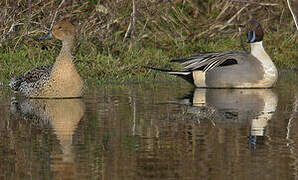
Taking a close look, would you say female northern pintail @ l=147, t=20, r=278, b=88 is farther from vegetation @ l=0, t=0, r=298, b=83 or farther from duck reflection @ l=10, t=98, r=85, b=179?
duck reflection @ l=10, t=98, r=85, b=179

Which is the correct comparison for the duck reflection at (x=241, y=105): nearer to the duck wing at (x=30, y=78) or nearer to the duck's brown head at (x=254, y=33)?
the duck's brown head at (x=254, y=33)

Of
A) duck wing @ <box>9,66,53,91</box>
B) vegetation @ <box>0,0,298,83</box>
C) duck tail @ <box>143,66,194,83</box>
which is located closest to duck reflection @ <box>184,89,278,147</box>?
duck tail @ <box>143,66,194,83</box>

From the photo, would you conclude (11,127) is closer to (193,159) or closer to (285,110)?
(193,159)

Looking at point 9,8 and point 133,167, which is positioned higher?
point 9,8

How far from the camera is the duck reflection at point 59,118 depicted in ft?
17.8

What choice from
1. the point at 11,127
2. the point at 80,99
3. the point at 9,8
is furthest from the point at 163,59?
the point at 11,127

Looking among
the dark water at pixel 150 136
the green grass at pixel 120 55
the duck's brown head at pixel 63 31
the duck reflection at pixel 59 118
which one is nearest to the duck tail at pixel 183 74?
the green grass at pixel 120 55

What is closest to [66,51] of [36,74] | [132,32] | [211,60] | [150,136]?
[36,74]

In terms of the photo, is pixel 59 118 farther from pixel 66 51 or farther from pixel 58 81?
pixel 66 51

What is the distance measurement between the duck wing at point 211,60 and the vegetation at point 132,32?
→ 566 mm

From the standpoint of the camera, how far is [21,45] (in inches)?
484

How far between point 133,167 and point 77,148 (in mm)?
823

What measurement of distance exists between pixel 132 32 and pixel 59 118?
553 cm

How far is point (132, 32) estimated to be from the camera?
13.0 metres
